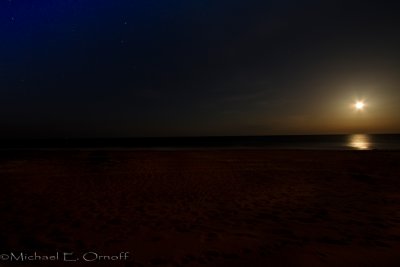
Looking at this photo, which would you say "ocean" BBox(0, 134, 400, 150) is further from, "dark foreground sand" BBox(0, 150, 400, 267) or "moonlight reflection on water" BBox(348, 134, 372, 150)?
"dark foreground sand" BBox(0, 150, 400, 267)

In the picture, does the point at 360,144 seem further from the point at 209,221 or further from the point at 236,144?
the point at 209,221

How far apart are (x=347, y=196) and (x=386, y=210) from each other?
1578 millimetres

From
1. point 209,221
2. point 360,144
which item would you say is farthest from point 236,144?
point 209,221

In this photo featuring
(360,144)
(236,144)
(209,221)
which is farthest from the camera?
(236,144)

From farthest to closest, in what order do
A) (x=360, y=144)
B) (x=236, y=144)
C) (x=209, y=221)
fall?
(x=236, y=144) → (x=360, y=144) → (x=209, y=221)

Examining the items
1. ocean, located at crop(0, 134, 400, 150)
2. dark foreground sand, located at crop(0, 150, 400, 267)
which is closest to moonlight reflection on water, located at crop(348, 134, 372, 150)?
ocean, located at crop(0, 134, 400, 150)

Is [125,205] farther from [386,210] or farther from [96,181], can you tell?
[386,210]

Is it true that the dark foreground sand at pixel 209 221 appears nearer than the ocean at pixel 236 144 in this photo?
Yes

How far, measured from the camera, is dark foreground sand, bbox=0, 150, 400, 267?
429cm

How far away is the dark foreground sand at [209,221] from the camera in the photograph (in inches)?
169

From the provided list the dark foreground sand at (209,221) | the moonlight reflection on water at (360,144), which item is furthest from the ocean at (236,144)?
the dark foreground sand at (209,221)

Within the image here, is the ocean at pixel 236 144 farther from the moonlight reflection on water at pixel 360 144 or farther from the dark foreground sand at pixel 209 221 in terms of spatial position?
the dark foreground sand at pixel 209 221

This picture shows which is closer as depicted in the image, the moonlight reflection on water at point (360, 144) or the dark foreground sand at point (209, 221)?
the dark foreground sand at point (209, 221)

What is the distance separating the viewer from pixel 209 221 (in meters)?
5.96
